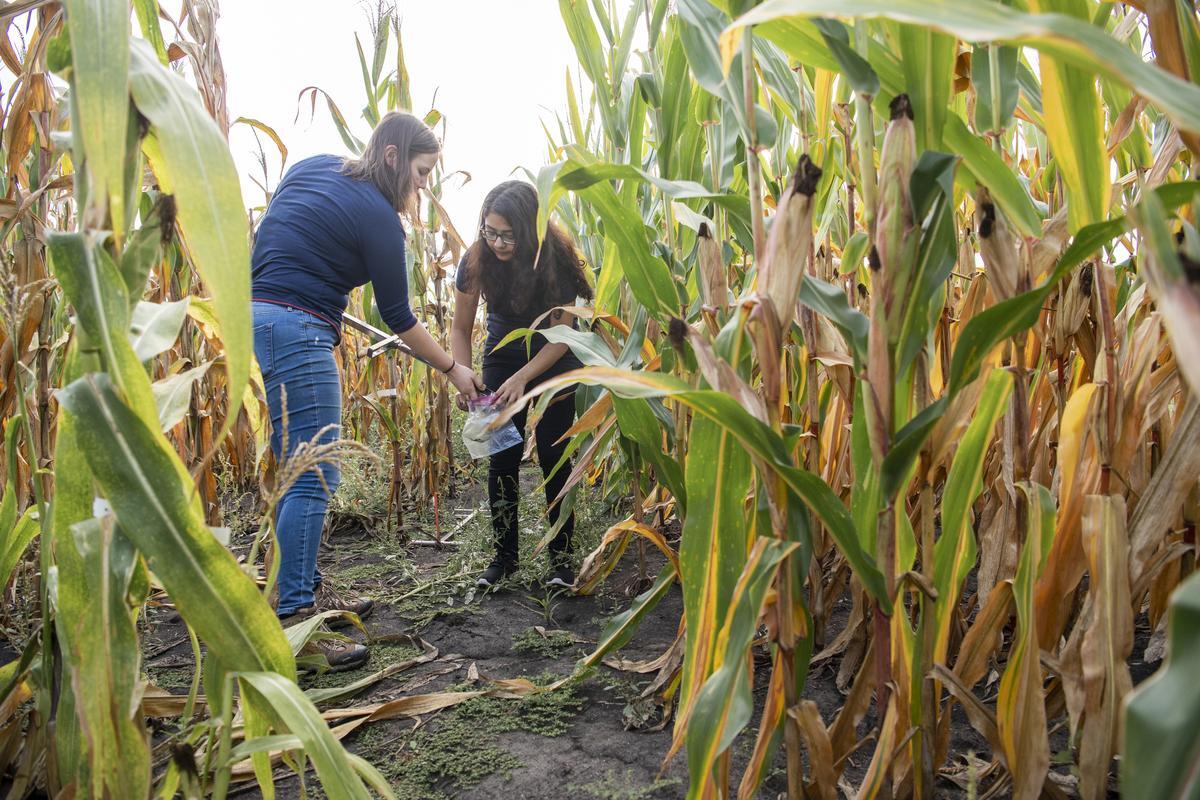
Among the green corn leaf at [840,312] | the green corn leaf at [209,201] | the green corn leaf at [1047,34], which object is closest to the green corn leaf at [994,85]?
the green corn leaf at [840,312]

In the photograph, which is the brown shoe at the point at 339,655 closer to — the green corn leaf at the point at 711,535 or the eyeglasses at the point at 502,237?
the green corn leaf at the point at 711,535

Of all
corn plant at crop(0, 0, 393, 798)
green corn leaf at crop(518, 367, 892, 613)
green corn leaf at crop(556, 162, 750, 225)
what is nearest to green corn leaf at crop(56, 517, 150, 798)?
corn plant at crop(0, 0, 393, 798)

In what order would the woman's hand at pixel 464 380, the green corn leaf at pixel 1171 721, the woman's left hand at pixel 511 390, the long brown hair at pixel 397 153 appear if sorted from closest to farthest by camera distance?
1. the green corn leaf at pixel 1171 721
2. the long brown hair at pixel 397 153
3. the woman's left hand at pixel 511 390
4. the woman's hand at pixel 464 380

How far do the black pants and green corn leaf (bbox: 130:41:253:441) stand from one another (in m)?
1.55

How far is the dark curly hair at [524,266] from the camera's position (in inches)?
88.2

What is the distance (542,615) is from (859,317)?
141cm

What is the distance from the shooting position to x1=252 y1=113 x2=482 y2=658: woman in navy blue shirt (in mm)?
1829

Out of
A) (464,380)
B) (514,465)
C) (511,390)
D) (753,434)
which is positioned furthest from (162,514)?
(514,465)

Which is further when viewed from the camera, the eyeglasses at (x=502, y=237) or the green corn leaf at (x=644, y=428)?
the eyeglasses at (x=502, y=237)

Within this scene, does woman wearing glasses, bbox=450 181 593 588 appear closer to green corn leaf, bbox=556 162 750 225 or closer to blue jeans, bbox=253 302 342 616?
blue jeans, bbox=253 302 342 616

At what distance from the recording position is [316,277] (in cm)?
190

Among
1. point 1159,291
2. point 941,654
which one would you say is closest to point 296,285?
point 941,654

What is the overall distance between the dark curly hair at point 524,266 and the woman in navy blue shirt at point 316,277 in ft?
0.99

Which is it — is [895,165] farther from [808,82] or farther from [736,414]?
[808,82]
